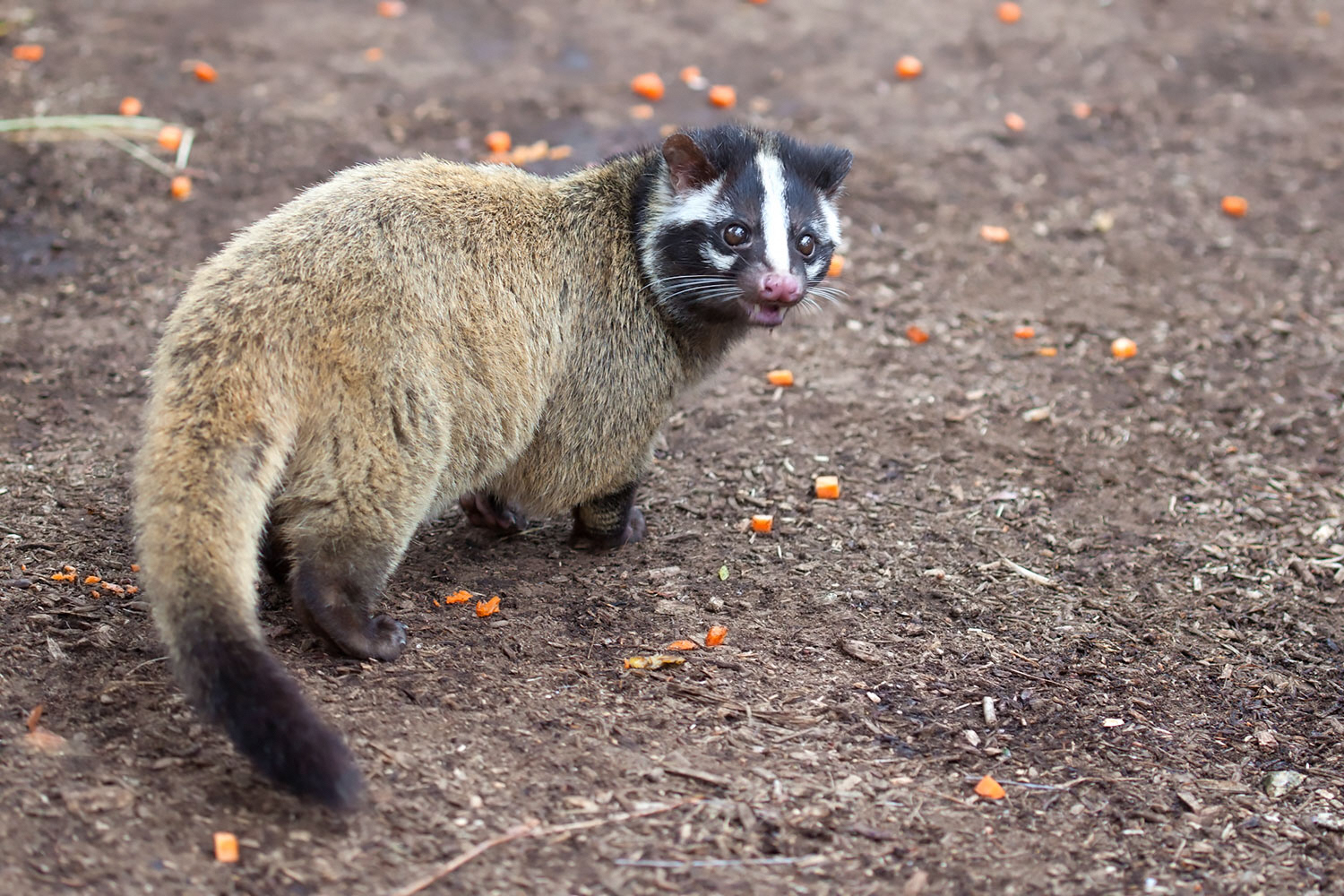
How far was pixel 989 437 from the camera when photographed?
666 centimetres

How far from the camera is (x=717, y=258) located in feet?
17.4

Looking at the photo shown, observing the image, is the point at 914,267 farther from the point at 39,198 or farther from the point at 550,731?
the point at 39,198

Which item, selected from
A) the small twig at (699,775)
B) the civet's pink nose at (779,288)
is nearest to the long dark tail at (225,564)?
the small twig at (699,775)

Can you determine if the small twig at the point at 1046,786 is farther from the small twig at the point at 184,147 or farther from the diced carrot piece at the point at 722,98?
the small twig at the point at 184,147

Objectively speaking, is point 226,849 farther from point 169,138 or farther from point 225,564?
point 169,138

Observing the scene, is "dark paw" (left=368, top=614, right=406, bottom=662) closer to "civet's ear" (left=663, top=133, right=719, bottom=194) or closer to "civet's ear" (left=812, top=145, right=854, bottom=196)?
"civet's ear" (left=663, top=133, right=719, bottom=194)

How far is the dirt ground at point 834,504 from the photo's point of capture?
3.93m

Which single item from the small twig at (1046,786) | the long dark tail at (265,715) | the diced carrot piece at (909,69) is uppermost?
the diced carrot piece at (909,69)

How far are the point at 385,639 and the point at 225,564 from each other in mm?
938

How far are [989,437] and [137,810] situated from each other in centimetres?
457

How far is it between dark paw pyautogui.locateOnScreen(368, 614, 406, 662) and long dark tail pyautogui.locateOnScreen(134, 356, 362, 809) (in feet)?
2.24

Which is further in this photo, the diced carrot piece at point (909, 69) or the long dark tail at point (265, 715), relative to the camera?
the diced carrot piece at point (909, 69)

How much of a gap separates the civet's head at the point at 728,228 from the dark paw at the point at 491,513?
1.25m

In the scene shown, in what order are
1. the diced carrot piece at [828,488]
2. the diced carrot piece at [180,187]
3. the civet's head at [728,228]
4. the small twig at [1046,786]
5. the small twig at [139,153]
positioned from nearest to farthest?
1. the small twig at [1046,786]
2. the civet's head at [728,228]
3. the diced carrot piece at [828,488]
4. the diced carrot piece at [180,187]
5. the small twig at [139,153]
